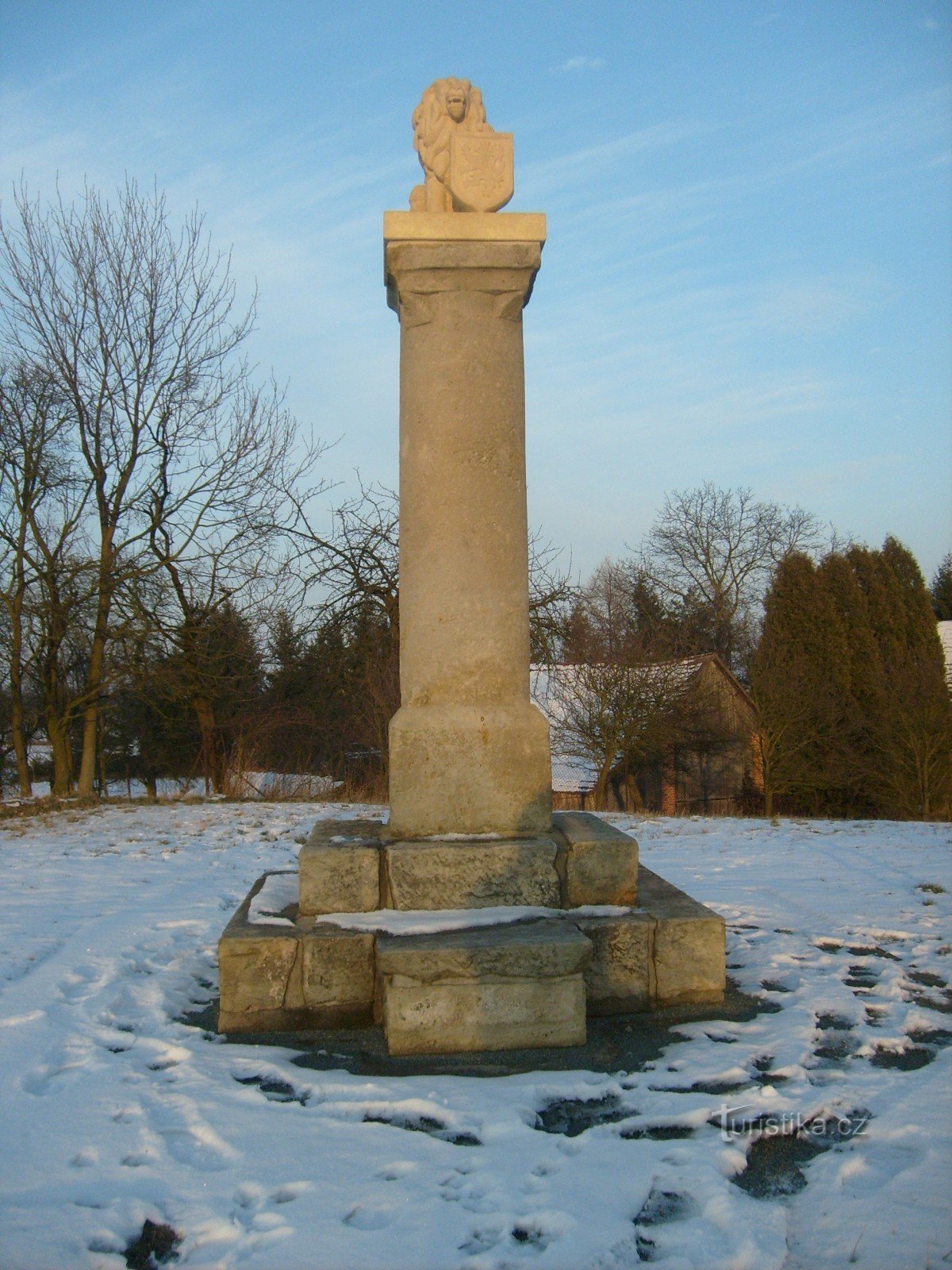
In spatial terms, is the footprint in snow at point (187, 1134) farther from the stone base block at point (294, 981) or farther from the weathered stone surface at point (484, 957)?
the weathered stone surface at point (484, 957)

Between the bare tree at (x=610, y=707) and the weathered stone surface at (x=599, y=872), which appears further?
the bare tree at (x=610, y=707)

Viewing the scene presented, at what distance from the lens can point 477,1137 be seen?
245cm

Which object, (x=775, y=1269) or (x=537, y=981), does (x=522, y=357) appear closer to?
(x=537, y=981)

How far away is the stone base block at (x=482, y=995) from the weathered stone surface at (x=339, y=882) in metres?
0.48

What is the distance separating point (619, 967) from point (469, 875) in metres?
0.64

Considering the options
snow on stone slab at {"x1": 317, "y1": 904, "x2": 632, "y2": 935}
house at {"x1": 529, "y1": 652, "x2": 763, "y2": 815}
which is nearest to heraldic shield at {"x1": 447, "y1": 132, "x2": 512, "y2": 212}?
snow on stone slab at {"x1": 317, "y1": 904, "x2": 632, "y2": 935}

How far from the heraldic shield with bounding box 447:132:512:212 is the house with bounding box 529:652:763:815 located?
11942 mm

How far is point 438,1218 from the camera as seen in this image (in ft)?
6.70

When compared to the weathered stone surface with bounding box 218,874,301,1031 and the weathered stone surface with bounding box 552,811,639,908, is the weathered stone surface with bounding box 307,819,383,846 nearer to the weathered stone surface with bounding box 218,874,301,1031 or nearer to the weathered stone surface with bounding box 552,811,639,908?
the weathered stone surface with bounding box 218,874,301,1031

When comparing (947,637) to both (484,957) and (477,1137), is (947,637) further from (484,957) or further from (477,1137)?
(477,1137)

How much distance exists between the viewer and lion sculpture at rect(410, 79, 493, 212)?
13.8 ft

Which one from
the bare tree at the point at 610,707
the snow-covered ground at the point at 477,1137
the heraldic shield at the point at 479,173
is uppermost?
the heraldic shield at the point at 479,173

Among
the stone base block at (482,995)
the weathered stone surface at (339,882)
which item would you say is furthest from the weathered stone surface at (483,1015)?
the weathered stone surface at (339,882)

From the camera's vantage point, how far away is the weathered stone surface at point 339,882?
11.9ft
